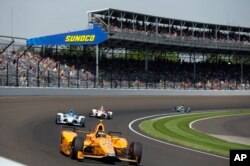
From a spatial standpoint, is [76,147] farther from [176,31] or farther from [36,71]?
[176,31]

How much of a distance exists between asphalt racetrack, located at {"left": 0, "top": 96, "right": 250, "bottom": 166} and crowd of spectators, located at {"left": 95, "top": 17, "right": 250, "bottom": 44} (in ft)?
44.1

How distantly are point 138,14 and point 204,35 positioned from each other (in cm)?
1340

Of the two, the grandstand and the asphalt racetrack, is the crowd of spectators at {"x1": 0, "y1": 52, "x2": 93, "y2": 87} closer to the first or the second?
the grandstand

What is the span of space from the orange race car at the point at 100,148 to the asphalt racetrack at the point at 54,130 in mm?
216

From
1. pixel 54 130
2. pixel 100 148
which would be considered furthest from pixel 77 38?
pixel 100 148

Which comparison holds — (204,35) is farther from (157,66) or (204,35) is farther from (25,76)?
(25,76)

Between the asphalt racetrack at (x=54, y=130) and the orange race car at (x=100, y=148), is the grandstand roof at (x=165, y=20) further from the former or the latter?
the orange race car at (x=100, y=148)

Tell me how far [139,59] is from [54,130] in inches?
1626

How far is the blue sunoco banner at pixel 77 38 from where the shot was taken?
43844 mm

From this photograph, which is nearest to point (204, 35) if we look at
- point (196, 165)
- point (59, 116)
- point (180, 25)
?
point (180, 25)

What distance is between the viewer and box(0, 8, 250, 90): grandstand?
1502 inches

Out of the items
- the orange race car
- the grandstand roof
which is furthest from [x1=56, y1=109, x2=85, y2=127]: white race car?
the grandstand roof

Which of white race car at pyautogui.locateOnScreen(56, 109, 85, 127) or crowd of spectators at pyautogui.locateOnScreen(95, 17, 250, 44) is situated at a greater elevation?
crowd of spectators at pyautogui.locateOnScreen(95, 17, 250, 44)

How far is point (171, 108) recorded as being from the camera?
38.1 m
